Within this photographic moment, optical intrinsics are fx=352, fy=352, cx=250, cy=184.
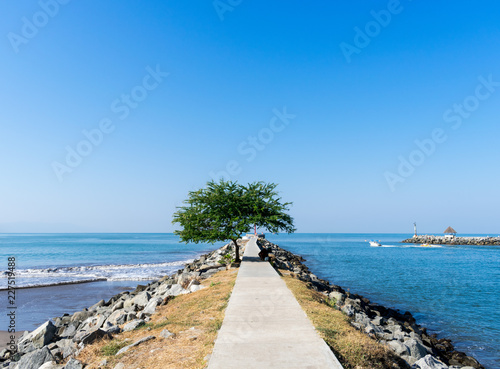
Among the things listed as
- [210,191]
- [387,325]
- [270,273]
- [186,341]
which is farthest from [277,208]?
[186,341]

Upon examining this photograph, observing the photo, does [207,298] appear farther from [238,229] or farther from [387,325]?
[238,229]

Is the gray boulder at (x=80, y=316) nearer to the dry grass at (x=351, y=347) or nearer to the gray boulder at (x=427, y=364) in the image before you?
the dry grass at (x=351, y=347)

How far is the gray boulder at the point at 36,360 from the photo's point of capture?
8.66m

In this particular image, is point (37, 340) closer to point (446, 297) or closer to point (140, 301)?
point (140, 301)

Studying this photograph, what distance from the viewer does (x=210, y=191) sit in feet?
72.3

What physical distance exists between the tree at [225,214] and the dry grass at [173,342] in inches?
370

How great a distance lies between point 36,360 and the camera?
873cm

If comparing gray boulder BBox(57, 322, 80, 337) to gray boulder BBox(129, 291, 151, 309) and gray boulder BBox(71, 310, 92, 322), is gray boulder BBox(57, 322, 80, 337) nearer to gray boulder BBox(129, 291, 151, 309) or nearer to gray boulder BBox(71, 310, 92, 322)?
gray boulder BBox(71, 310, 92, 322)

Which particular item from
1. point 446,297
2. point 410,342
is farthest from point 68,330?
point 446,297

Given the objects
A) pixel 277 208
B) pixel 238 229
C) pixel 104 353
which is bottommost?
pixel 104 353

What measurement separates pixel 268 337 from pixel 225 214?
14.2m

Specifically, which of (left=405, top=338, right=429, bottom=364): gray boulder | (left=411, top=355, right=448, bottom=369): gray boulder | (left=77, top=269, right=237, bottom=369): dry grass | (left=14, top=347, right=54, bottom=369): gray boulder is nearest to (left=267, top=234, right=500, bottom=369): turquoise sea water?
(left=405, top=338, right=429, bottom=364): gray boulder

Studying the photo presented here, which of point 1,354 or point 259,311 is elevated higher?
point 259,311

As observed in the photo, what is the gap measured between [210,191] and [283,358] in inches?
645
